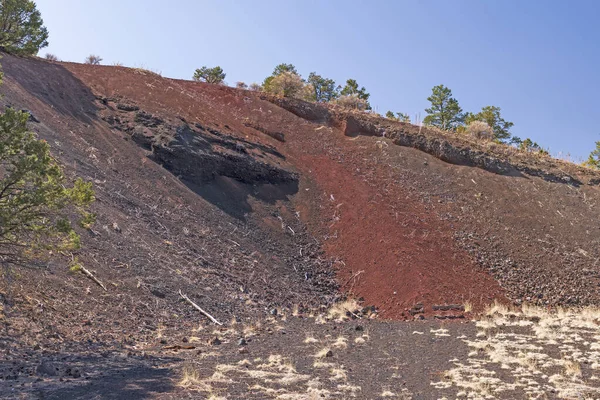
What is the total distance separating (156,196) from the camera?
19.7 metres

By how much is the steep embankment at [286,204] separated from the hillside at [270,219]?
8 cm

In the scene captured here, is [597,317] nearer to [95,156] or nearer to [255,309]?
[255,309]

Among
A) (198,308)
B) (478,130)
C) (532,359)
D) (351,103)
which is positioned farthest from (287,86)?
(532,359)

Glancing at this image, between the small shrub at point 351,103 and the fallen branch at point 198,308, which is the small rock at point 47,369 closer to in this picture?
the fallen branch at point 198,308

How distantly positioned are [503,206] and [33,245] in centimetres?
2239

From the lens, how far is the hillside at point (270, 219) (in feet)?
43.3

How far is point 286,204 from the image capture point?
77.3 feet

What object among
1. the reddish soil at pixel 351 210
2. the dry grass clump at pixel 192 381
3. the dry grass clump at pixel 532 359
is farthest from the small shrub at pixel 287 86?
the dry grass clump at pixel 192 381

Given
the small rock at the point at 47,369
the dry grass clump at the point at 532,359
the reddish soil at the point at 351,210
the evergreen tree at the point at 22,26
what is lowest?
the small rock at the point at 47,369

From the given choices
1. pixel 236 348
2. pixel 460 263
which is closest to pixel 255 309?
pixel 236 348

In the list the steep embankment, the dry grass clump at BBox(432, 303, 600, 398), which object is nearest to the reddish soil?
the steep embankment

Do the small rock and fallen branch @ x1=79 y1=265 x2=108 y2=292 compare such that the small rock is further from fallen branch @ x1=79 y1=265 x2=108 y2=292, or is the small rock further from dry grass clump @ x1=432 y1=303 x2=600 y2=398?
dry grass clump @ x1=432 y1=303 x2=600 y2=398

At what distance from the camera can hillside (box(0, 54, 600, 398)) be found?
13211mm

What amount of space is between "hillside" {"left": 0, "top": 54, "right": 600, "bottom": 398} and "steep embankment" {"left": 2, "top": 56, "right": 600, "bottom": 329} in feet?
0.27
